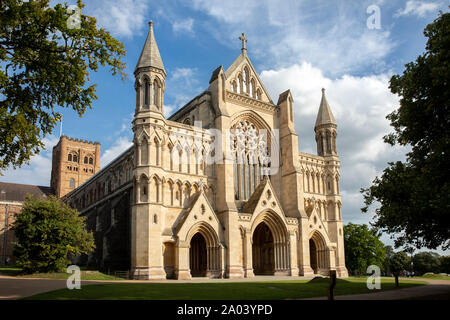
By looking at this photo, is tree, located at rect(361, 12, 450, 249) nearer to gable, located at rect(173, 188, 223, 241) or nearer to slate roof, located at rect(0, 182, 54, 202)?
gable, located at rect(173, 188, 223, 241)

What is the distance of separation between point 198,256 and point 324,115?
947 inches

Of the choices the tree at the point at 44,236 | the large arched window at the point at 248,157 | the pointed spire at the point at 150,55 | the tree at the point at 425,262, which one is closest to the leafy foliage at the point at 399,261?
the large arched window at the point at 248,157

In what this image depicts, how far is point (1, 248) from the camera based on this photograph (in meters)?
68.7

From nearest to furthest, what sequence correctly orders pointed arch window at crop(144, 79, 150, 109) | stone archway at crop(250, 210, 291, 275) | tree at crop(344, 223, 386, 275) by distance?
pointed arch window at crop(144, 79, 150, 109), stone archway at crop(250, 210, 291, 275), tree at crop(344, 223, 386, 275)

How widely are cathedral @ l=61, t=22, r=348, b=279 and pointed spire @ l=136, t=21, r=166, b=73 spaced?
0.12 metres

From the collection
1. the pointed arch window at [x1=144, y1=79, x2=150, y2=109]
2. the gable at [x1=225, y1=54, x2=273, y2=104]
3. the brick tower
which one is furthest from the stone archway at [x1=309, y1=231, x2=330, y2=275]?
the brick tower

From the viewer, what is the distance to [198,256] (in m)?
39.3

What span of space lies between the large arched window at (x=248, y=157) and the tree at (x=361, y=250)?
2072 cm

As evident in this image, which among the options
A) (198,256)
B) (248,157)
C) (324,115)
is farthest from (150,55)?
(324,115)

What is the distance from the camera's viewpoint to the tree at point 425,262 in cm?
7862

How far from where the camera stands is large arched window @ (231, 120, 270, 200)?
42.2 m

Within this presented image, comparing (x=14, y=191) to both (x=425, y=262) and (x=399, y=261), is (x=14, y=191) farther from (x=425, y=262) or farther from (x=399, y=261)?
(x=425, y=262)

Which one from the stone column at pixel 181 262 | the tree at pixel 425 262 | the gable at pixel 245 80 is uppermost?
the gable at pixel 245 80

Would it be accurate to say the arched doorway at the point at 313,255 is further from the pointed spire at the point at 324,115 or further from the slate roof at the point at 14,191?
the slate roof at the point at 14,191
